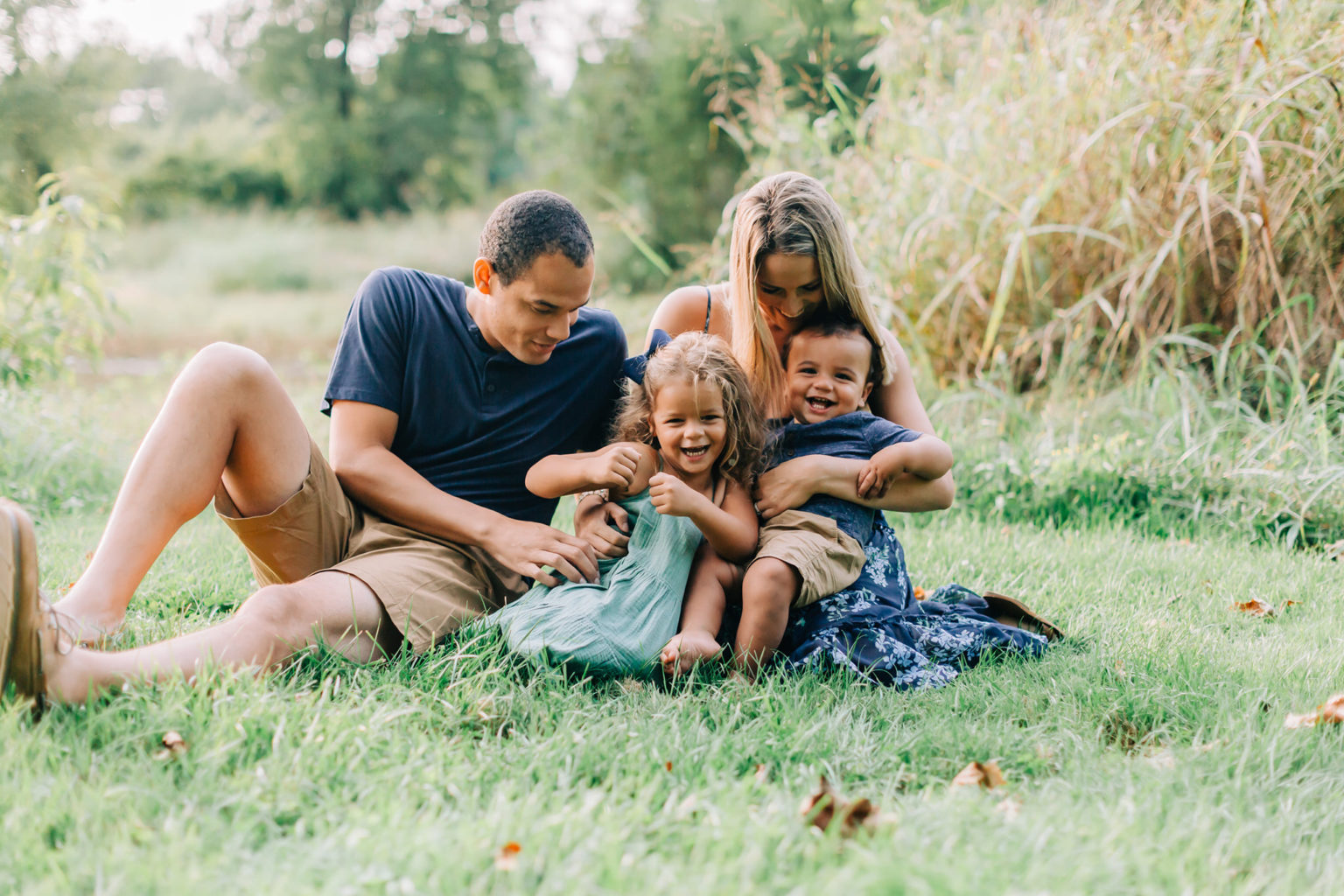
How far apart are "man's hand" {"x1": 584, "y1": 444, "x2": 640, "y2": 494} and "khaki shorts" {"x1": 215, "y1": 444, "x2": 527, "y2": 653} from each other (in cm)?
39

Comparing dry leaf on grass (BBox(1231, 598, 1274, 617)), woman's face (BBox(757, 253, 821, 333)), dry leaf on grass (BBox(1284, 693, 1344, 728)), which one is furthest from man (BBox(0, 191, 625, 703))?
dry leaf on grass (BBox(1231, 598, 1274, 617))

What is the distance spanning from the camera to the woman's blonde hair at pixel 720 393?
2533 millimetres

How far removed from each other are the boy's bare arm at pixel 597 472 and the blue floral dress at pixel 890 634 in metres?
0.56

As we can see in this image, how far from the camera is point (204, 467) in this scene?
2.23 meters

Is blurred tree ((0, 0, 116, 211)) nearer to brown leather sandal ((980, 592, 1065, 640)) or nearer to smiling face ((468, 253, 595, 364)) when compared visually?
smiling face ((468, 253, 595, 364))

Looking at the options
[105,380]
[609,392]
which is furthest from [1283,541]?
[105,380]

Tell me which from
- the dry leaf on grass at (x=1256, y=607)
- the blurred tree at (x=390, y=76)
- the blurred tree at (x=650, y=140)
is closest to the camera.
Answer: the dry leaf on grass at (x=1256, y=607)

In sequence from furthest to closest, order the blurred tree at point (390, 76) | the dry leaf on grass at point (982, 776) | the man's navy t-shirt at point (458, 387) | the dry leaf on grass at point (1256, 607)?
1. the blurred tree at point (390, 76)
2. the dry leaf on grass at point (1256, 607)
3. the man's navy t-shirt at point (458, 387)
4. the dry leaf on grass at point (982, 776)

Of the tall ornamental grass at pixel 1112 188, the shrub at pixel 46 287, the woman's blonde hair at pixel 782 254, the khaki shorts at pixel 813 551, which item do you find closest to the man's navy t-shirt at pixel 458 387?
the woman's blonde hair at pixel 782 254

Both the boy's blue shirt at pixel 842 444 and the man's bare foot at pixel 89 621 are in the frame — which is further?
the boy's blue shirt at pixel 842 444

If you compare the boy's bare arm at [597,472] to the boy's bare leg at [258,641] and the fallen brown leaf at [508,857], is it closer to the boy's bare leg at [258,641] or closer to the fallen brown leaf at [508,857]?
the boy's bare leg at [258,641]

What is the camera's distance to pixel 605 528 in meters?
2.61

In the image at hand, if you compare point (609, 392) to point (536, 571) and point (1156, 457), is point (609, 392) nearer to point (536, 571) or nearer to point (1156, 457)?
point (536, 571)

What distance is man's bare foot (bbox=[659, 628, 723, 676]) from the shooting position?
7.65ft
